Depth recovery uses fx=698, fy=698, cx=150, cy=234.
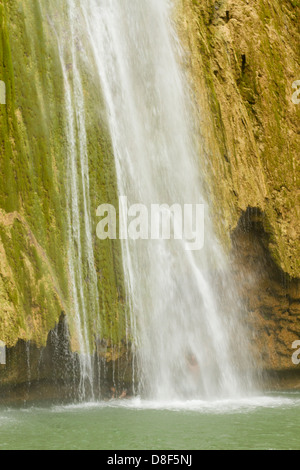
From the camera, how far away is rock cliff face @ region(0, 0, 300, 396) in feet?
29.9

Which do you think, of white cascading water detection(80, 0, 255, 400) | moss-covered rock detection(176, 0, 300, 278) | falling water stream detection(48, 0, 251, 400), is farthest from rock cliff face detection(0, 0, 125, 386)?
moss-covered rock detection(176, 0, 300, 278)

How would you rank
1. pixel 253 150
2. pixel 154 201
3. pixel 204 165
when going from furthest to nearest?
pixel 253 150
pixel 204 165
pixel 154 201

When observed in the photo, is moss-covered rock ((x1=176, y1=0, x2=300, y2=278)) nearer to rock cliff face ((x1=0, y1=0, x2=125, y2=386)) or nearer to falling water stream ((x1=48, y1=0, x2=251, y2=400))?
falling water stream ((x1=48, y1=0, x2=251, y2=400))

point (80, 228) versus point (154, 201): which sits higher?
point (154, 201)

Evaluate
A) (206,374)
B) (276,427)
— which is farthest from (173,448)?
(206,374)

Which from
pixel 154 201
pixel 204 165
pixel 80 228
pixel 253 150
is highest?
pixel 253 150

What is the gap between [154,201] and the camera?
37.0ft

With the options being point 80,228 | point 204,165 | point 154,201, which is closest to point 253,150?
point 204,165

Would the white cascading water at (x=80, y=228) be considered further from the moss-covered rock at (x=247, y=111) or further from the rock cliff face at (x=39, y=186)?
the moss-covered rock at (x=247, y=111)

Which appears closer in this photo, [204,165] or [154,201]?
[154,201]

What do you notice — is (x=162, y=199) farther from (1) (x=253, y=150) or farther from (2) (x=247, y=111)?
(2) (x=247, y=111)

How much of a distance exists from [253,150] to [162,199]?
2.43 meters

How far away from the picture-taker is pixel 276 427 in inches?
313

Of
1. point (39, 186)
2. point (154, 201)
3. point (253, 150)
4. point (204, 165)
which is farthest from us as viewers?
point (253, 150)
